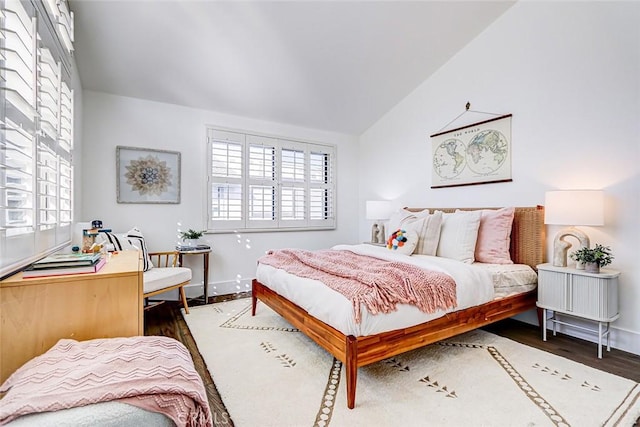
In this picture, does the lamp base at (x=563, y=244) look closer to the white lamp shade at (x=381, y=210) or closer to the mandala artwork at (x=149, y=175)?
the white lamp shade at (x=381, y=210)

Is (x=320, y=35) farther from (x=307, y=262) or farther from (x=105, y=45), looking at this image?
(x=307, y=262)

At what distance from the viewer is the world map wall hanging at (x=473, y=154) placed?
11.0ft

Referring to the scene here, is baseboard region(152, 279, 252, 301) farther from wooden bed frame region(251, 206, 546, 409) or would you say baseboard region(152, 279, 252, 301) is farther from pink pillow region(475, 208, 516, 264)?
pink pillow region(475, 208, 516, 264)

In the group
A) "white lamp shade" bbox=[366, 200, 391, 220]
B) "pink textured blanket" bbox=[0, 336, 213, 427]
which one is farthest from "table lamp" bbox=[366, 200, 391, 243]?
"pink textured blanket" bbox=[0, 336, 213, 427]

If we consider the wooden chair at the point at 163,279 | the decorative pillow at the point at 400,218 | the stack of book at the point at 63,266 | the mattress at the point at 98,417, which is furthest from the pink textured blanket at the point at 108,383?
the decorative pillow at the point at 400,218

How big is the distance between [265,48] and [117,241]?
246 centimetres

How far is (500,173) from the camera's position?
3379 millimetres

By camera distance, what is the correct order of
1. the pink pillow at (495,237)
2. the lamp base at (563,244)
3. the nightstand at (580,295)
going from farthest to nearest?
the pink pillow at (495,237) < the lamp base at (563,244) < the nightstand at (580,295)

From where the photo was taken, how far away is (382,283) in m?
1.97

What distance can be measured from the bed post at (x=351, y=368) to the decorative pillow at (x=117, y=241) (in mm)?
2498

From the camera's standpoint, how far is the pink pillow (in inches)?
120

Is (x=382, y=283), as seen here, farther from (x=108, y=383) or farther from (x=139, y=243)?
(x=139, y=243)

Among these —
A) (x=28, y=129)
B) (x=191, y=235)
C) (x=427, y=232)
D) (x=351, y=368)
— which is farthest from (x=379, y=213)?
(x=28, y=129)

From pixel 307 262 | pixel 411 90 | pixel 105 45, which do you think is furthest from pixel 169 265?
pixel 411 90
